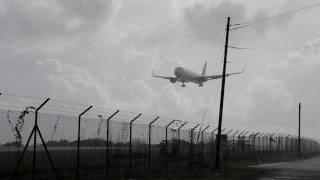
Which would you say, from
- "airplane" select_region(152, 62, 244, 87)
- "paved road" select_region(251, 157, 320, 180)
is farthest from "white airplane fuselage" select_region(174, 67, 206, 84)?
"paved road" select_region(251, 157, 320, 180)

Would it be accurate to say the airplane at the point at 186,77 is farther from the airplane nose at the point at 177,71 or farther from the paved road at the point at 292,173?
the paved road at the point at 292,173

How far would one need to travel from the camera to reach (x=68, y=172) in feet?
83.7

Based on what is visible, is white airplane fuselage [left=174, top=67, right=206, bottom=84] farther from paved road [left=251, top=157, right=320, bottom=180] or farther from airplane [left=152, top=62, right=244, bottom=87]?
paved road [left=251, top=157, right=320, bottom=180]

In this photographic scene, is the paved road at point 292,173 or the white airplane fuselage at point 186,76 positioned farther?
the white airplane fuselage at point 186,76

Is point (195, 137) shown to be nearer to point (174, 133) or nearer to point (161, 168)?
point (174, 133)

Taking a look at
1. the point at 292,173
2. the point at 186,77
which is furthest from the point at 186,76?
the point at 292,173

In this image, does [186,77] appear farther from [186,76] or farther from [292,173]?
[292,173]

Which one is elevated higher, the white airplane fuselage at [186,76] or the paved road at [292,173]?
the white airplane fuselage at [186,76]

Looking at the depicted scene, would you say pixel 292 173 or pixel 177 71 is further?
pixel 177 71

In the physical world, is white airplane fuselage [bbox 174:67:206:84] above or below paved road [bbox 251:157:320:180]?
above

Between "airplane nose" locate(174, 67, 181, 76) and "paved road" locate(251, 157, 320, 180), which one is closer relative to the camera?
"paved road" locate(251, 157, 320, 180)

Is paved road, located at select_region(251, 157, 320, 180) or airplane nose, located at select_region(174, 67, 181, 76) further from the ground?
airplane nose, located at select_region(174, 67, 181, 76)

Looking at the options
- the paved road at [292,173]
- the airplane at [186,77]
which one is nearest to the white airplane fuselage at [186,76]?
the airplane at [186,77]

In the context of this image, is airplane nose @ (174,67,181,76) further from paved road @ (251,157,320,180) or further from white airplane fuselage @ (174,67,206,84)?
paved road @ (251,157,320,180)
